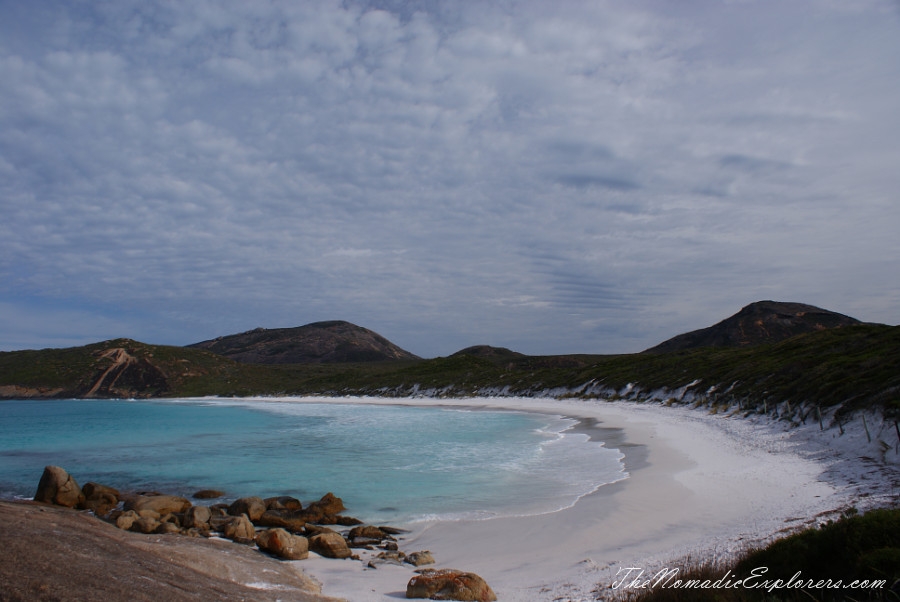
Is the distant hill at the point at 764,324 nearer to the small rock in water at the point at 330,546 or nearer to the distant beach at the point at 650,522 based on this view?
the distant beach at the point at 650,522

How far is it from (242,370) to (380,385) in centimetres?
3861

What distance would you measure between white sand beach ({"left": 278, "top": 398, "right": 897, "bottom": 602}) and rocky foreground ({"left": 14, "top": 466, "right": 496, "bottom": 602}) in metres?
0.47

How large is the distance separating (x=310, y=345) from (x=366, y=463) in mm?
139849

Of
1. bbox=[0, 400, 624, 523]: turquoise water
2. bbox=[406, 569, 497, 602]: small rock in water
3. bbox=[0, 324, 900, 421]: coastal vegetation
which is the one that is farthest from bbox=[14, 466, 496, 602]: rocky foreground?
bbox=[0, 324, 900, 421]: coastal vegetation

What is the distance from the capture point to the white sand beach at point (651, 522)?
6855 mm

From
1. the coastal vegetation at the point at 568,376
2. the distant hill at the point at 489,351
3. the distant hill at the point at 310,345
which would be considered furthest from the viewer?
the distant hill at the point at 310,345

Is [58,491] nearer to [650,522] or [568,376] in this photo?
[650,522]

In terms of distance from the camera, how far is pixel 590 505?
10.2m

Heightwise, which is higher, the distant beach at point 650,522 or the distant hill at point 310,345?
the distant hill at point 310,345

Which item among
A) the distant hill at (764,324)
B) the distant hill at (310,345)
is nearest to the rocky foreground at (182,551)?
the distant hill at (764,324)

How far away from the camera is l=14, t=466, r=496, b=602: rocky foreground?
5.27 m

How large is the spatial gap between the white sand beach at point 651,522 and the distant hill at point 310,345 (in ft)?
428

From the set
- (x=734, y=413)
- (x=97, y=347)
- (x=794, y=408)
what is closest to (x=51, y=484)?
(x=794, y=408)

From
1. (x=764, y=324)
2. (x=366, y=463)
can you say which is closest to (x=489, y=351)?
(x=764, y=324)
